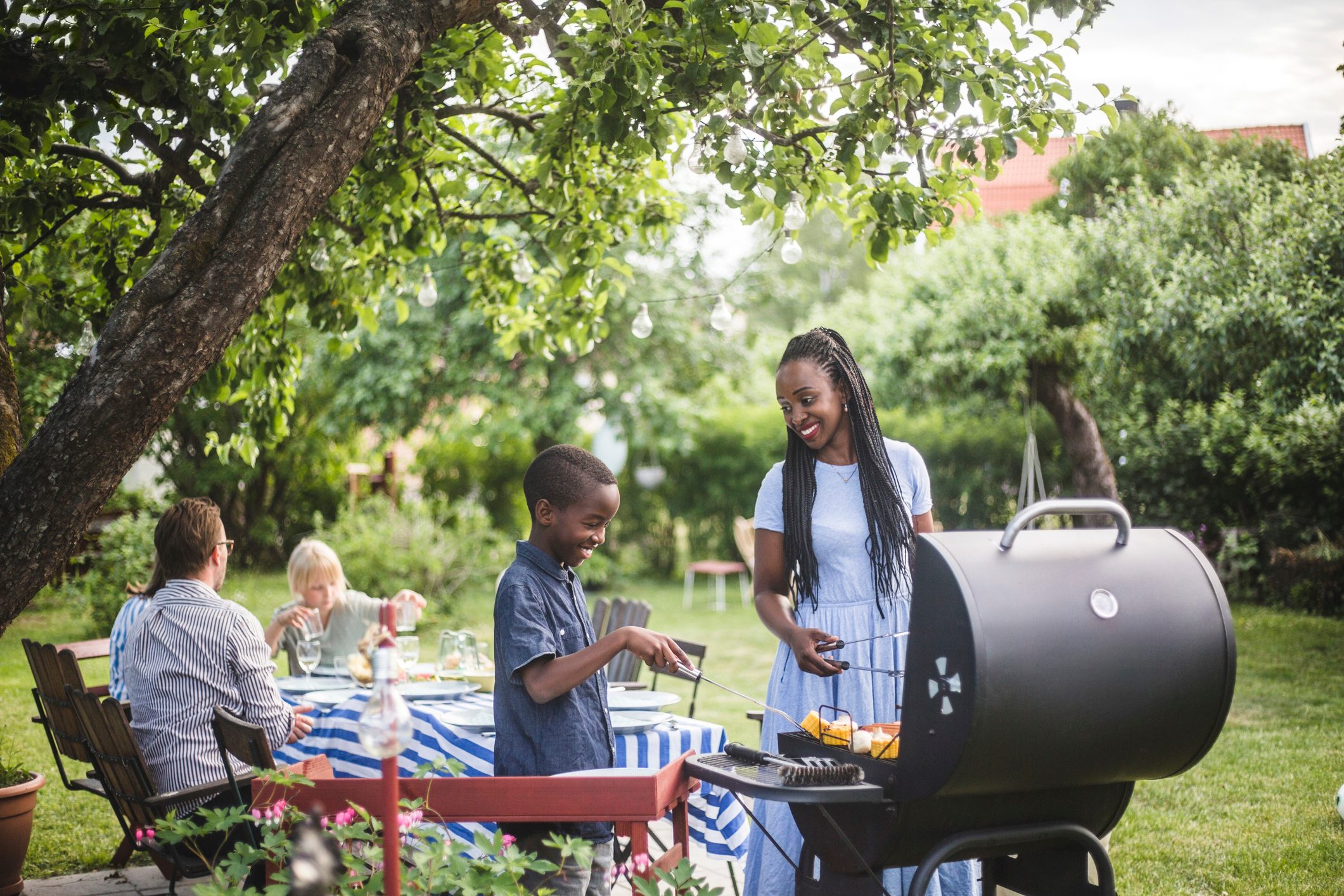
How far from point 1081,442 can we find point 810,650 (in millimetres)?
10532

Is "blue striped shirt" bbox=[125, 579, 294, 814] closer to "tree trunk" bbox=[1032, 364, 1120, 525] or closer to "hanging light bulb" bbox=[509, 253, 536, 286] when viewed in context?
"hanging light bulb" bbox=[509, 253, 536, 286]

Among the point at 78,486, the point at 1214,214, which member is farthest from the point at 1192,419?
the point at 78,486

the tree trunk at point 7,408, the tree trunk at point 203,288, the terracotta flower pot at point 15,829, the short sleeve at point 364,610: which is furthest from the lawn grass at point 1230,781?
the tree trunk at point 203,288

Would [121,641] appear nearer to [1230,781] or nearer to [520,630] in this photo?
[520,630]

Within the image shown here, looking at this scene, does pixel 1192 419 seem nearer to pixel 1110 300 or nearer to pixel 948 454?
pixel 1110 300

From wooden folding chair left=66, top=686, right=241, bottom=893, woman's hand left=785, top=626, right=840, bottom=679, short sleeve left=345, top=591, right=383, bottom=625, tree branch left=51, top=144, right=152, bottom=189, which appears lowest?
wooden folding chair left=66, top=686, right=241, bottom=893

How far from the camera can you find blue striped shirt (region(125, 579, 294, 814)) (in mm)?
3182

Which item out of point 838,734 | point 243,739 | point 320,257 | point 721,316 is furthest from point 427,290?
point 838,734

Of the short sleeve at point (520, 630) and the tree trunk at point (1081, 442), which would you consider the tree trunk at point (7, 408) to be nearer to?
the short sleeve at point (520, 630)

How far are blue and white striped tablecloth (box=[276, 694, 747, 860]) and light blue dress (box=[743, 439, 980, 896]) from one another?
299 mm

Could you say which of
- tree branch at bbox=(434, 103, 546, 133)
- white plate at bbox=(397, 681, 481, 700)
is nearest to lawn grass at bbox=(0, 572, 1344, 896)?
white plate at bbox=(397, 681, 481, 700)

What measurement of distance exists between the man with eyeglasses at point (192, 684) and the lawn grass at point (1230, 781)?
187 cm

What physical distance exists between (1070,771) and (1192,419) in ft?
34.7

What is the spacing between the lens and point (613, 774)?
226cm
